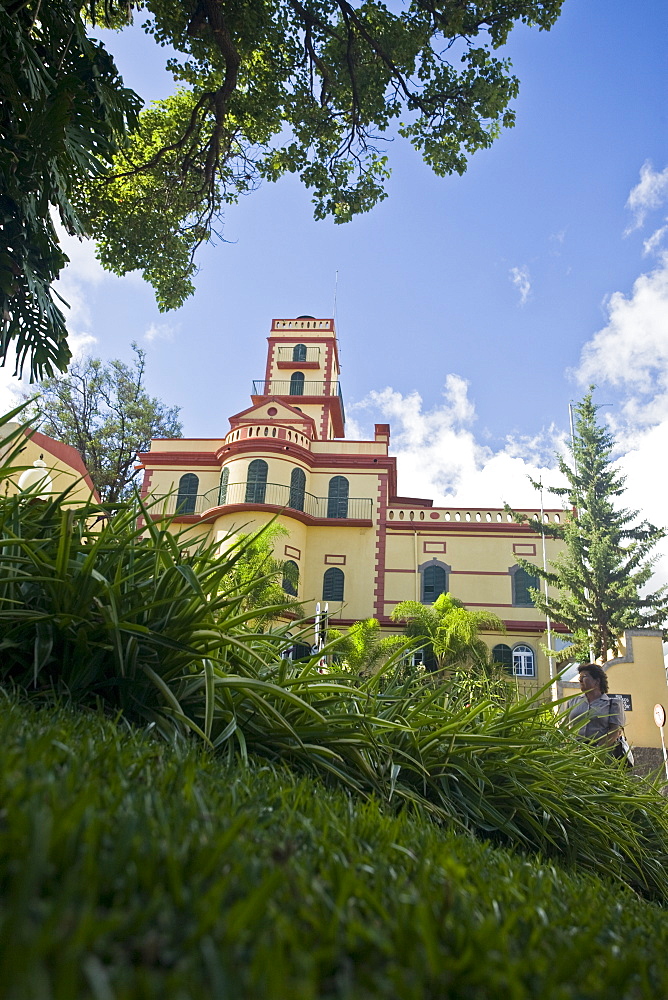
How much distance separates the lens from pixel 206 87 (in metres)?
9.03

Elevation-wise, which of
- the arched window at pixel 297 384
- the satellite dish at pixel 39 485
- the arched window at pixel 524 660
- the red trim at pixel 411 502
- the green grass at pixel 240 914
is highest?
the arched window at pixel 297 384

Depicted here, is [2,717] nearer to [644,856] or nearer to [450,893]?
[450,893]

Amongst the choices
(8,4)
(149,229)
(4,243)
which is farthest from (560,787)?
(149,229)

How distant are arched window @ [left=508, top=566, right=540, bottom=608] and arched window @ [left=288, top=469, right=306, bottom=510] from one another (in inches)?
355

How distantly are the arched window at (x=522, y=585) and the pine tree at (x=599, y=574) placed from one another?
1.00m

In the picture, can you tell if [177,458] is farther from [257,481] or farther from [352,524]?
[352,524]

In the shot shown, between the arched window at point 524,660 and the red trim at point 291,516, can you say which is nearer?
the red trim at point 291,516

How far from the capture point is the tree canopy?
144 inches

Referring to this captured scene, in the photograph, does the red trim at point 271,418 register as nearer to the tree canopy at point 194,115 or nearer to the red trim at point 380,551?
the red trim at point 380,551

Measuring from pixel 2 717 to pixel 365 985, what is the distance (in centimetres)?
74

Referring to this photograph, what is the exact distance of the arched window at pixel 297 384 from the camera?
109 feet

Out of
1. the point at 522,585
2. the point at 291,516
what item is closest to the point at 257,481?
A: the point at 291,516

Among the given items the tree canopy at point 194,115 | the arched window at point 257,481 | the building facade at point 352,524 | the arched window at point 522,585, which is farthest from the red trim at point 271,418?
the tree canopy at point 194,115

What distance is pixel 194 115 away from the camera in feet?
25.8
